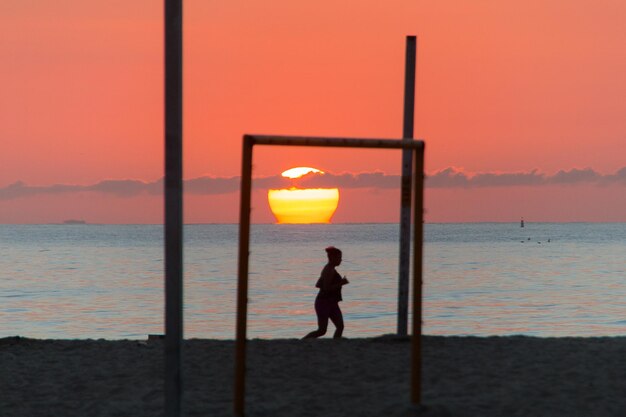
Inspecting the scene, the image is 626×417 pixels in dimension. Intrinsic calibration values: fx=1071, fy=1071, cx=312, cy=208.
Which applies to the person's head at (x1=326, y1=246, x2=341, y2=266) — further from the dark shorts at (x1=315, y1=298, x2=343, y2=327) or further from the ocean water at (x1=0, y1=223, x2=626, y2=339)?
the ocean water at (x1=0, y1=223, x2=626, y2=339)

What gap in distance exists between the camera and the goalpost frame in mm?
9586

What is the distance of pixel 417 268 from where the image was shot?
10367 mm

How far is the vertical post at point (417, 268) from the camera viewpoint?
402 inches

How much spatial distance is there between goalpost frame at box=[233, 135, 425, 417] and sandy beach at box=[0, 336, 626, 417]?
577 mm

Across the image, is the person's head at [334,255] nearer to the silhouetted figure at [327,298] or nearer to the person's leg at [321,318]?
the silhouetted figure at [327,298]

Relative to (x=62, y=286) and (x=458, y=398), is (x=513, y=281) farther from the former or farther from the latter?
(x=458, y=398)

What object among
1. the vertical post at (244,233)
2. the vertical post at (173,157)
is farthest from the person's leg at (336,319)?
the vertical post at (173,157)

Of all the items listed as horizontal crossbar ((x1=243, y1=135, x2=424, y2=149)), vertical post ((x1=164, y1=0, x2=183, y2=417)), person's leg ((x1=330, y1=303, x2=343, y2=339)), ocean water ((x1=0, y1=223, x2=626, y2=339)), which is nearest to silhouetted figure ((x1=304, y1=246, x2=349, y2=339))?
person's leg ((x1=330, y1=303, x2=343, y2=339))

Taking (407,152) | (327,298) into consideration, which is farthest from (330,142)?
(327,298)

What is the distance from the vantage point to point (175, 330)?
9438 millimetres

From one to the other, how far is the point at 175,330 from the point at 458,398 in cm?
325

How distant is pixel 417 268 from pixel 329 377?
8.18 ft

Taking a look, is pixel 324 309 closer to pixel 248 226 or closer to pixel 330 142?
pixel 330 142

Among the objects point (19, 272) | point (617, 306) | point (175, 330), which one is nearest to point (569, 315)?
point (617, 306)
